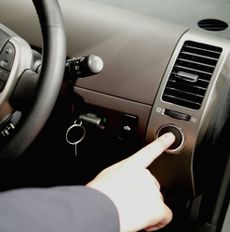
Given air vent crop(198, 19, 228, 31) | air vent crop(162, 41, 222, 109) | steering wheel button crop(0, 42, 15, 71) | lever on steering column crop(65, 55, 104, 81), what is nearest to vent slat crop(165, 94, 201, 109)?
air vent crop(162, 41, 222, 109)

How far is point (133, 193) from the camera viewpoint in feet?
2.46

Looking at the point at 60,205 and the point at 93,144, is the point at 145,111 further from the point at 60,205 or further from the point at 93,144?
the point at 60,205

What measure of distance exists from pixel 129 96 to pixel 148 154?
0.86 ft

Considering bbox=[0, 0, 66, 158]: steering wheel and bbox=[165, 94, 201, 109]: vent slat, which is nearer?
bbox=[0, 0, 66, 158]: steering wheel

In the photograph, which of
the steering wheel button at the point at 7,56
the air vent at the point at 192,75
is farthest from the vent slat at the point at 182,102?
the steering wheel button at the point at 7,56

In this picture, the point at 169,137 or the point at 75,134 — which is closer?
the point at 169,137

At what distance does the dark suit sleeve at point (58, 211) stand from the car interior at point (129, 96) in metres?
0.17

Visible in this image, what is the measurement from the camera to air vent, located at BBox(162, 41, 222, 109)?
1.02 m

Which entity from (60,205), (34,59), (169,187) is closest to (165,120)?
(169,187)

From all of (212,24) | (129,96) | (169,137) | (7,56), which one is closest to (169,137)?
(169,137)

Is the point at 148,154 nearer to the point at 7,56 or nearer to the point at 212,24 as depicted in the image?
the point at 7,56

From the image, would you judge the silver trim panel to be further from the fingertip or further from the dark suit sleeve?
the dark suit sleeve

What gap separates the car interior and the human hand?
0.64ft

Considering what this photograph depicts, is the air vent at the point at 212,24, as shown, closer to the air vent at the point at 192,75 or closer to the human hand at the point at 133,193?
the air vent at the point at 192,75
